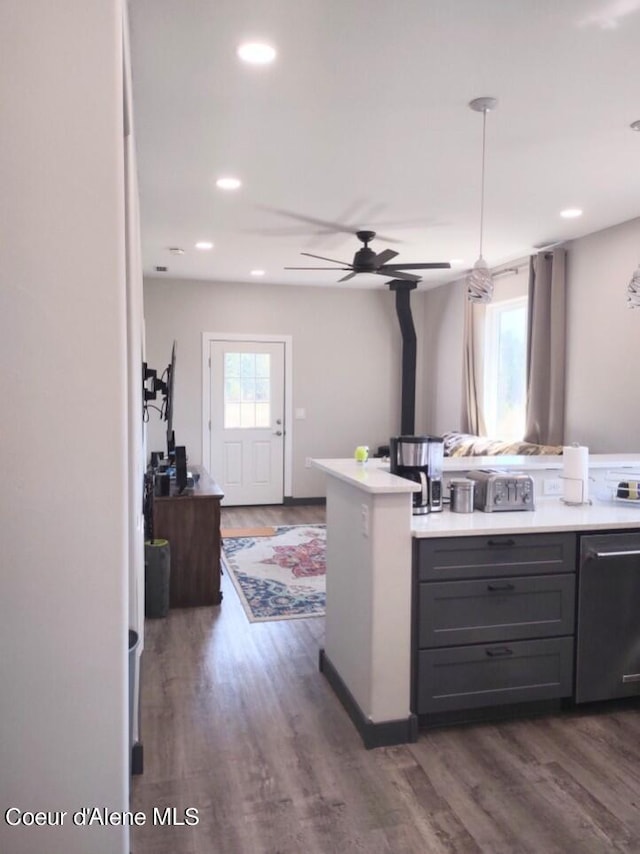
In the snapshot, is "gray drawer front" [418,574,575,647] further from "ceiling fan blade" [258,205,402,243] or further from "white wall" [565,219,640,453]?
"ceiling fan blade" [258,205,402,243]

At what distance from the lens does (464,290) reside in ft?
23.9

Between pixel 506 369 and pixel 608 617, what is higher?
pixel 506 369

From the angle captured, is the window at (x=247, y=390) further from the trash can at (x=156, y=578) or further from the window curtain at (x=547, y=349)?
the trash can at (x=156, y=578)

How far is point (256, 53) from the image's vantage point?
8.05ft

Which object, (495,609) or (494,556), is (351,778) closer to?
(495,609)

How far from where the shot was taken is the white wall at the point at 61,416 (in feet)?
4.45

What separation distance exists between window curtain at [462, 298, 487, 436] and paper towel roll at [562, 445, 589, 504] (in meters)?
3.48

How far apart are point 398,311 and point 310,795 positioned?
6.14 m

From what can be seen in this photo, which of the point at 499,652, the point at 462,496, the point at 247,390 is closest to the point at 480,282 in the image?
the point at 462,496

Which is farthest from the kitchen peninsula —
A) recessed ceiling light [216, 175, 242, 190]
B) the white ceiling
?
recessed ceiling light [216, 175, 242, 190]

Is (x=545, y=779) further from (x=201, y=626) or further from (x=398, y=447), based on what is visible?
(x=201, y=626)

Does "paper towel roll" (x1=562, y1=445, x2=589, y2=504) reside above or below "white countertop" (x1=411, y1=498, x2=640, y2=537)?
above

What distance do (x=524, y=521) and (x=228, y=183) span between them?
2.68m

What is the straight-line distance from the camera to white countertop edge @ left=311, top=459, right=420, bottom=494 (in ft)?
8.30
